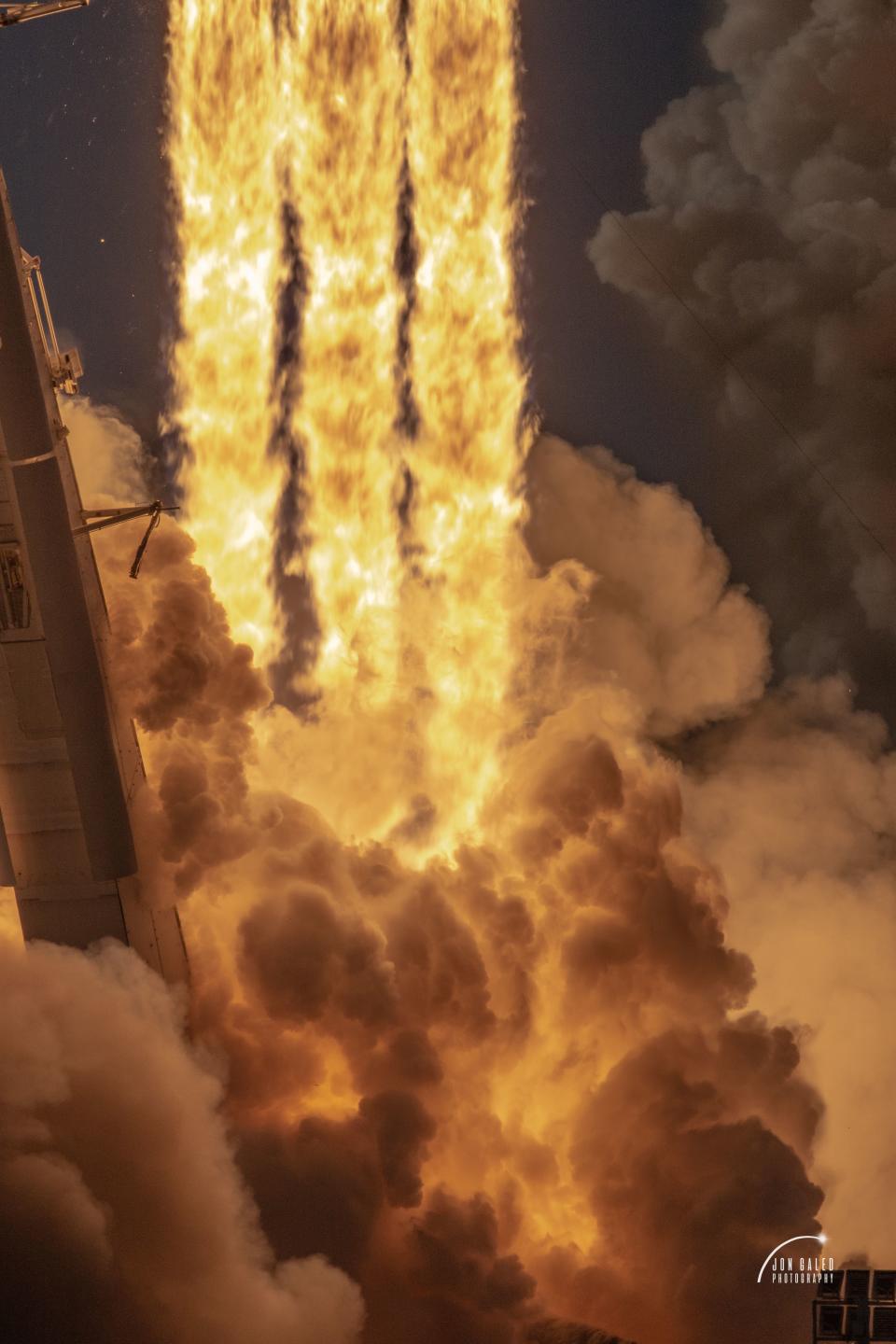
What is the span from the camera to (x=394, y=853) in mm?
20562

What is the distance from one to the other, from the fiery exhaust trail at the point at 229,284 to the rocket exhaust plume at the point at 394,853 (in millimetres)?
44

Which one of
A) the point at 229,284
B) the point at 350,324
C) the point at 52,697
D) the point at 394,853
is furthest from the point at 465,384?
the point at 52,697

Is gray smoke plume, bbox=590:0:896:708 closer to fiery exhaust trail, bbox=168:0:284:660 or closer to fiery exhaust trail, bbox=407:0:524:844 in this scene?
fiery exhaust trail, bbox=407:0:524:844

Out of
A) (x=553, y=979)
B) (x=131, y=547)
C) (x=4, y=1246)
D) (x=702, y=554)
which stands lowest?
(x=553, y=979)

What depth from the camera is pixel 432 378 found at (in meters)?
21.4

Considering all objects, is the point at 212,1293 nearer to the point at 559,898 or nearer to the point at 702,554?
the point at 559,898

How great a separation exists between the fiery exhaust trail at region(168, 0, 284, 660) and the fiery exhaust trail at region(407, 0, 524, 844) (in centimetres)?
191

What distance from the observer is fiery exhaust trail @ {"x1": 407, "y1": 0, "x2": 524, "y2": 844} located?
68.0ft

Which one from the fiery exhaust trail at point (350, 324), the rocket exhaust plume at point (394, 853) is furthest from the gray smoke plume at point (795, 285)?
the fiery exhaust trail at point (350, 324)

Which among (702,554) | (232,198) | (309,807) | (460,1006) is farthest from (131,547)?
(702,554)

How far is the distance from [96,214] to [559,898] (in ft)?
35.0
